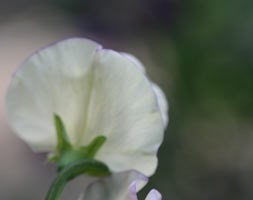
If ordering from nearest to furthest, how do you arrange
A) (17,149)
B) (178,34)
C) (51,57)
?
(51,57)
(178,34)
(17,149)

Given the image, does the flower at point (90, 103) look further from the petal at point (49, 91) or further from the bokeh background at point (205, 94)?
the bokeh background at point (205, 94)

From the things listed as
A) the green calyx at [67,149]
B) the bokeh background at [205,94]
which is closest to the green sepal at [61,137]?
the green calyx at [67,149]

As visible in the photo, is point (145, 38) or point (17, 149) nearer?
point (145, 38)

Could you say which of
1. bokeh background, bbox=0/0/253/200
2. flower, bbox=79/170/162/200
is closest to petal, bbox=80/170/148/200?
Answer: flower, bbox=79/170/162/200

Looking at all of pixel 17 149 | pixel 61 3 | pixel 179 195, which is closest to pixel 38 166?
pixel 17 149

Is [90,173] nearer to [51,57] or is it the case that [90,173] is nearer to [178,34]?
[51,57]

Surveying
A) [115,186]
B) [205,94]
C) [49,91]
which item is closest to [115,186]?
[115,186]
